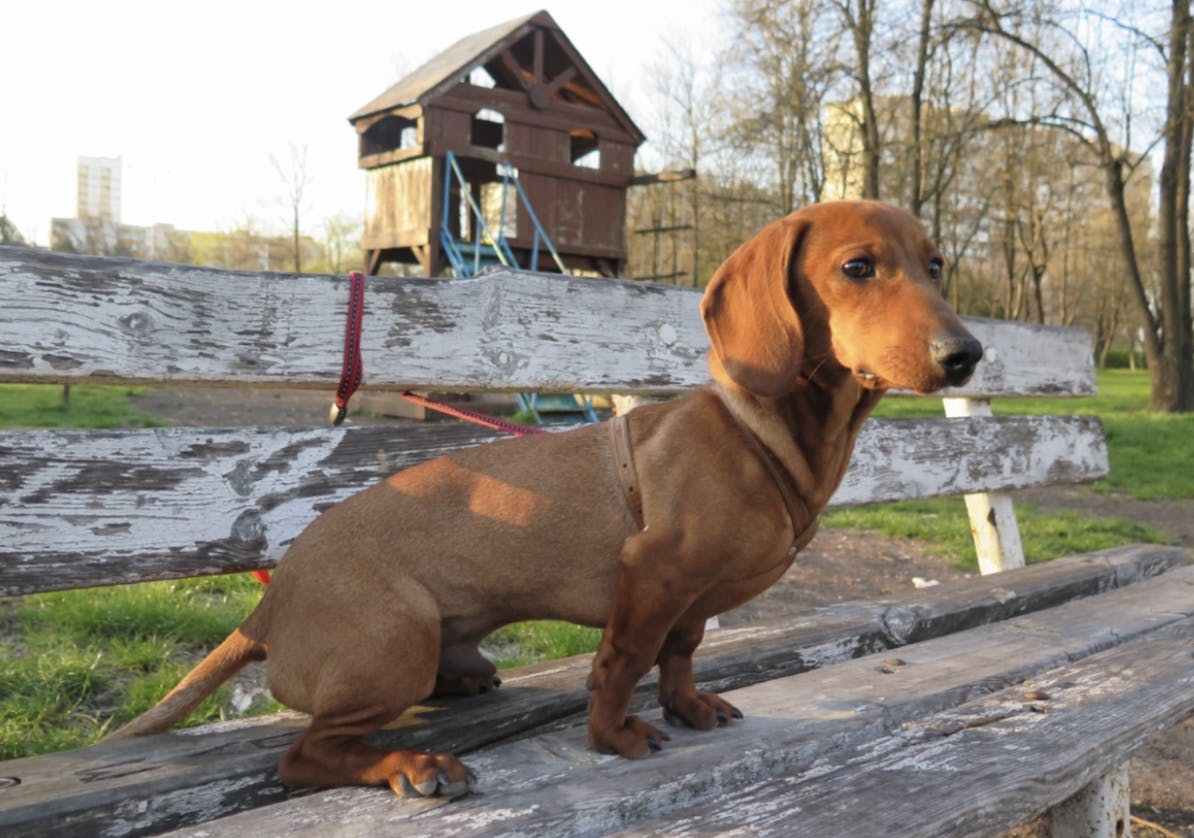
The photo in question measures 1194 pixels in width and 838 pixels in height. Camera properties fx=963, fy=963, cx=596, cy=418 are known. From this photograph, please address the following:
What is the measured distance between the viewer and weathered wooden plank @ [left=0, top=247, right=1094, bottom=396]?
1976mm

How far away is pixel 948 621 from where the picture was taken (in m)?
2.94

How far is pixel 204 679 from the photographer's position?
5.80 ft

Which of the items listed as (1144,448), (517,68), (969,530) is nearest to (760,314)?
(969,530)

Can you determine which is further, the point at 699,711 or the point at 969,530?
the point at 969,530

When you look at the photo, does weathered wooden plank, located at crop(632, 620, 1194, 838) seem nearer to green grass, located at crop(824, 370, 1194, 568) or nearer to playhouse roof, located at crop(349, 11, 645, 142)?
green grass, located at crop(824, 370, 1194, 568)

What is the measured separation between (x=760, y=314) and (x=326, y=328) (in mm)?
1129

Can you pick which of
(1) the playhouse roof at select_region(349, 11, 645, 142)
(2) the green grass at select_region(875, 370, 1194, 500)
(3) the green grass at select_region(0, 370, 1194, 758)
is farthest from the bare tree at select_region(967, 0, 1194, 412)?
(3) the green grass at select_region(0, 370, 1194, 758)

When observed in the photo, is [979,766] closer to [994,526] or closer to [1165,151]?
[994,526]

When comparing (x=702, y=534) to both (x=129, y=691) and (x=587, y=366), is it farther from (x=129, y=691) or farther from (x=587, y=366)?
(x=129, y=691)

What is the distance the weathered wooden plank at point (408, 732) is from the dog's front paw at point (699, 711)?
234mm

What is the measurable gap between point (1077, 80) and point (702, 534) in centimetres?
1887

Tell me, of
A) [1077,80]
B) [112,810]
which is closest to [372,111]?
[1077,80]

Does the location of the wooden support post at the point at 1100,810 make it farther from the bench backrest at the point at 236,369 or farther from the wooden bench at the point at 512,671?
the bench backrest at the point at 236,369

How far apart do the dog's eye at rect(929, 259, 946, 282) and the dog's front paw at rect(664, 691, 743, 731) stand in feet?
3.02
